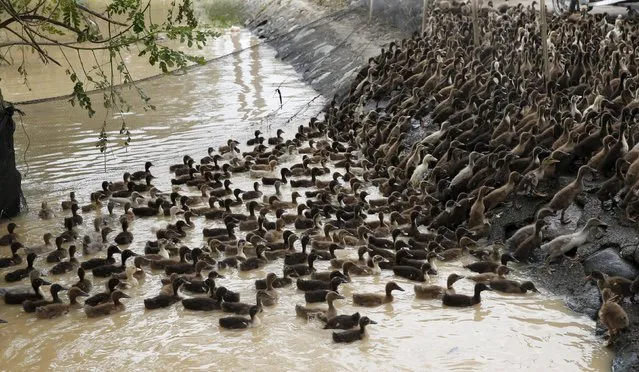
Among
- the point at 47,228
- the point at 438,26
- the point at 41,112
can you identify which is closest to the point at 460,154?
the point at 47,228

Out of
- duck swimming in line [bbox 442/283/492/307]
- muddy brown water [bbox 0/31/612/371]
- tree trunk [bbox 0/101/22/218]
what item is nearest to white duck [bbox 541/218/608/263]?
muddy brown water [bbox 0/31/612/371]

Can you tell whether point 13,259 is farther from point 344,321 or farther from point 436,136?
point 436,136

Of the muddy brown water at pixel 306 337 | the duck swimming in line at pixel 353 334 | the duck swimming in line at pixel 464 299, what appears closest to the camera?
the muddy brown water at pixel 306 337

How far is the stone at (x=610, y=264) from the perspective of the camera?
8.82 m

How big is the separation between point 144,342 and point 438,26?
491 inches

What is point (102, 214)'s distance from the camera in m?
12.6

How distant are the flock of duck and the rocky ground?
14 centimetres

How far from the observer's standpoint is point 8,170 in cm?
1218

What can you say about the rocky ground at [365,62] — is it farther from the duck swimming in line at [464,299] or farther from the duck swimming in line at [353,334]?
the duck swimming in line at [353,334]

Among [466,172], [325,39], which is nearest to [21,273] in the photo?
[466,172]

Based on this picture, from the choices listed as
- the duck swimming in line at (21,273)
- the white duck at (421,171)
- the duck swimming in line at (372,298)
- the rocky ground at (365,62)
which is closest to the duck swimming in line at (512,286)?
the rocky ground at (365,62)

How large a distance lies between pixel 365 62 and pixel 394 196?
864 centimetres

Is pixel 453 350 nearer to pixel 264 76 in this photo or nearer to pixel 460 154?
pixel 460 154

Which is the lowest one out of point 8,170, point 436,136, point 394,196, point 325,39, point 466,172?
point 394,196
